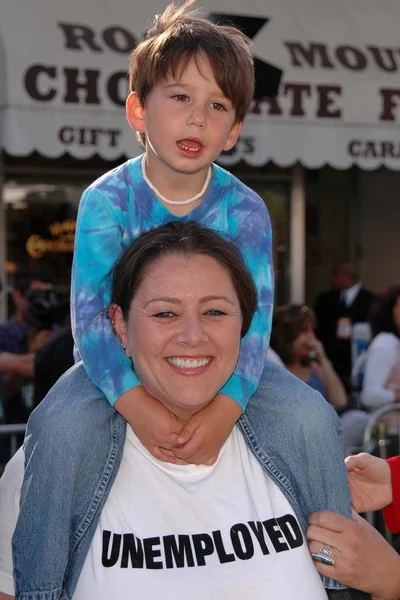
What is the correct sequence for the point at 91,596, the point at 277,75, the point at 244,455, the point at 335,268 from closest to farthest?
the point at 91,596
the point at 244,455
the point at 277,75
the point at 335,268

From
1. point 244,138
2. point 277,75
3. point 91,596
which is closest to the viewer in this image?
point 91,596

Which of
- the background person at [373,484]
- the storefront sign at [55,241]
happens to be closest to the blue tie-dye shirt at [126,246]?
the background person at [373,484]

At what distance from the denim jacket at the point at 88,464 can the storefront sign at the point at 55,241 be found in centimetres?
730

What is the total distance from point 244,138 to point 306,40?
3.91ft

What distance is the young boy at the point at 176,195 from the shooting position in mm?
2438

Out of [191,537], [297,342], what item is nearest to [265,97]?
[297,342]

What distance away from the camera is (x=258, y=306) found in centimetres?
262

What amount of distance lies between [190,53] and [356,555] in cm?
146

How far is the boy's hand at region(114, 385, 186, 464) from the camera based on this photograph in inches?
93.0

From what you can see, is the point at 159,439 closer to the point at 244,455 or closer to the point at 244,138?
the point at 244,455

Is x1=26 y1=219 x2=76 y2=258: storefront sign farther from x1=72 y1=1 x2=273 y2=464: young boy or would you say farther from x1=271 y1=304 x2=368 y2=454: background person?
x1=72 y1=1 x2=273 y2=464: young boy

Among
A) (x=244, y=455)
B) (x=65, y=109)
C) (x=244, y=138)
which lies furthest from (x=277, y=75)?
(x=244, y=455)

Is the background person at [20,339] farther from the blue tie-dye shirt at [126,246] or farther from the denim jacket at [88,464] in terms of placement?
the denim jacket at [88,464]

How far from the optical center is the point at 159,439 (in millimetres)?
2363
